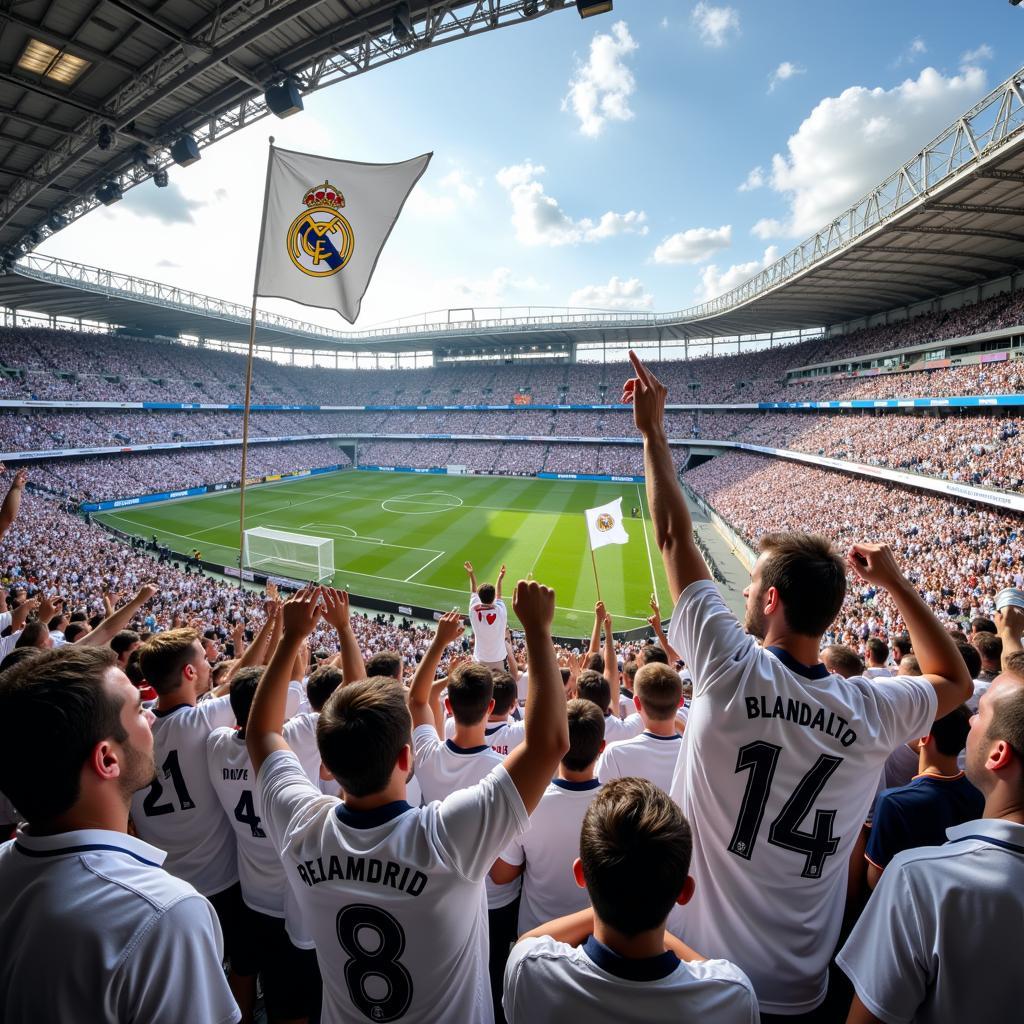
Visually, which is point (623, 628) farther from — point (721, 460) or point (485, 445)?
point (485, 445)

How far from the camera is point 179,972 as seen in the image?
1495 millimetres

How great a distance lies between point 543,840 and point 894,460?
3037 centimetres

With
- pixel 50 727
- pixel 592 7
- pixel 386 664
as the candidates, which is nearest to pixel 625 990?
pixel 50 727

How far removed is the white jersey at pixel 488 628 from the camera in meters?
7.45

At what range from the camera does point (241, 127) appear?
41.4 feet

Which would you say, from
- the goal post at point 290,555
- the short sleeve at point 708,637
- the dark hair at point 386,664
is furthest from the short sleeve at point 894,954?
the goal post at point 290,555

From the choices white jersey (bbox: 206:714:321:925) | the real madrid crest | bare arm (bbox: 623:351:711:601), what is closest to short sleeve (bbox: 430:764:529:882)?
bare arm (bbox: 623:351:711:601)

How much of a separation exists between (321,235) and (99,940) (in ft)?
28.8

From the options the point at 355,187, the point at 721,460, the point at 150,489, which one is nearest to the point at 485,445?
the point at 721,460

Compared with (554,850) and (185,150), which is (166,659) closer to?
Result: (554,850)

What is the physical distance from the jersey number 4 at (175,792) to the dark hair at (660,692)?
3.07 m

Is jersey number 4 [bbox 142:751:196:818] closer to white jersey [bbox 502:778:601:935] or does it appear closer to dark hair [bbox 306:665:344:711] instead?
dark hair [bbox 306:665:344:711]

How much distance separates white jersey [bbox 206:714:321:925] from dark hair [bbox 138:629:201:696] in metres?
0.48

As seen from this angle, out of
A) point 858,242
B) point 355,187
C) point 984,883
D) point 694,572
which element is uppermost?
point 858,242
